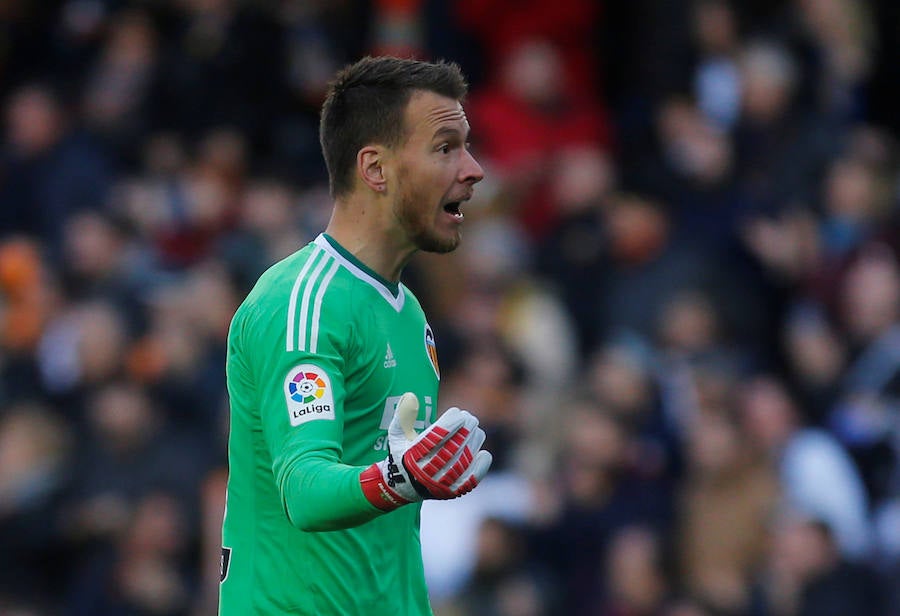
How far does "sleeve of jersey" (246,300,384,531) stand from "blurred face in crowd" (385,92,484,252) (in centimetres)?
34

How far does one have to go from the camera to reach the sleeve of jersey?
3.62m

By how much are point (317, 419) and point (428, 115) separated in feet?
2.66

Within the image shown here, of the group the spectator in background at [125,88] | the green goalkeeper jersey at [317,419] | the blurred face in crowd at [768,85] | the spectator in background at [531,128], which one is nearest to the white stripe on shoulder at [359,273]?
the green goalkeeper jersey at [317,419]

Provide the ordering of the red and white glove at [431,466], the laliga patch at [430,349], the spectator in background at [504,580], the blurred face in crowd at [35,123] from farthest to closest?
the blurred face in crowd at [35,123], the spectator in background at [504,580], the laliga patch at [430,349], the red and white glove at [431,466]

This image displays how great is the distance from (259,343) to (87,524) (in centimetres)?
598

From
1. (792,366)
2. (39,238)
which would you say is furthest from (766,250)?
(39,238)

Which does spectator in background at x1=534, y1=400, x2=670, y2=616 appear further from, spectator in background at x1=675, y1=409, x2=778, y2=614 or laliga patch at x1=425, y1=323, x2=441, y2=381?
laliga patch at x1=425, y1=323, x2=441, y2=381

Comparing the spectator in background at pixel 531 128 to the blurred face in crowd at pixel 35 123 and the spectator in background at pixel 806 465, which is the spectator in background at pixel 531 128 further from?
the blurred face in crowd at pixel 35 123

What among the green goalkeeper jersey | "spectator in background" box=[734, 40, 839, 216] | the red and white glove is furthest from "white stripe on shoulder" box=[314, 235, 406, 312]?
"spectator in background" box=[734, 40, 839, 216]

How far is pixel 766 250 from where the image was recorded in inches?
361

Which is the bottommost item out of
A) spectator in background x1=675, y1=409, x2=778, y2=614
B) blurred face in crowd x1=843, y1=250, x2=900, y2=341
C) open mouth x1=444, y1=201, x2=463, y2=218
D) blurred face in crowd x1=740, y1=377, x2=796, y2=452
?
open mouth x1=444, y1=201, x2=463, y2=218

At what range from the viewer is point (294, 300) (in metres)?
3.94

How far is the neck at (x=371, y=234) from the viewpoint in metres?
4.18

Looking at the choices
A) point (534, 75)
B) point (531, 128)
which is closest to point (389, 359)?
point (534, 75)
